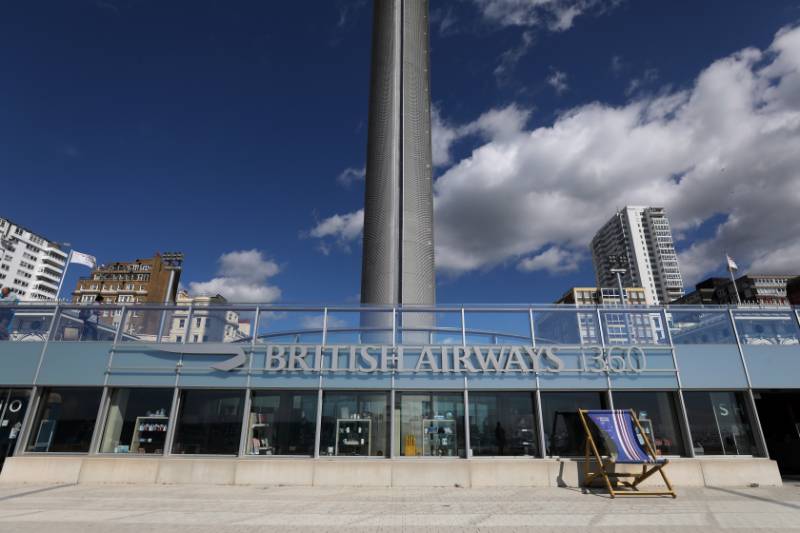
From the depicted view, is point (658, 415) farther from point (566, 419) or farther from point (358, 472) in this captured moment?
point (358, 472)

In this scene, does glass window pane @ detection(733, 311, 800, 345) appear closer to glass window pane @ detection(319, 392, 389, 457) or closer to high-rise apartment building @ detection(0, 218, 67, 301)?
glass window pane @ detection(319, 392, 389, 457)

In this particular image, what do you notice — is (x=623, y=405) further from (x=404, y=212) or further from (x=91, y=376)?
(x=404, y=212)

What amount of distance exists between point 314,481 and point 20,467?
8.67m

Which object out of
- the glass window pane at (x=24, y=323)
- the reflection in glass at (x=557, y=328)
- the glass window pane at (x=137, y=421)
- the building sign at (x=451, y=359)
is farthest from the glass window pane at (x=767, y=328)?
the glass window pane at (x=24, y=323)

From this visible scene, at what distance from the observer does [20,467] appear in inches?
494

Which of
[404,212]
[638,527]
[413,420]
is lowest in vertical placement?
[638,527]

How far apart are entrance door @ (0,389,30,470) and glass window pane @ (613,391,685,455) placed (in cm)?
1867

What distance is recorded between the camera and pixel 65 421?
1351 centimetres

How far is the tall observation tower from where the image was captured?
30891mm

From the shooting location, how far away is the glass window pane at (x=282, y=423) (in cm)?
1303

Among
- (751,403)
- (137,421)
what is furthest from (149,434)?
(751,403)

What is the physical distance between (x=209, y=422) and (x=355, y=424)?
453 centimetres

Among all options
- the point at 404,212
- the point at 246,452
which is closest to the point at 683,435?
the point at 246,452

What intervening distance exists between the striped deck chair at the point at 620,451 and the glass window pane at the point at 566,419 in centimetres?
64
